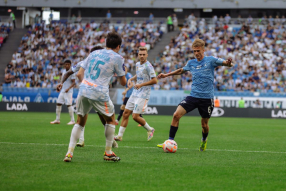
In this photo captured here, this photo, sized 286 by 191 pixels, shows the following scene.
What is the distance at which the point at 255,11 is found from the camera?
4900cm

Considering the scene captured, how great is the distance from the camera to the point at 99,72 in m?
7.06

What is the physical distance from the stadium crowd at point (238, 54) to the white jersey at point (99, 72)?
26700mm

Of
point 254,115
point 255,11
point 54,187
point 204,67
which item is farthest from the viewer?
point 255,11

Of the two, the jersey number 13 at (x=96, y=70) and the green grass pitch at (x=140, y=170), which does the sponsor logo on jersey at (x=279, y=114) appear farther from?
the jersey number 13 at (x=96, y=70)

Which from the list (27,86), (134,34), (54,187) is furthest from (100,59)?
(134,34)

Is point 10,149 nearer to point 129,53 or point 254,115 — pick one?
point 254,115

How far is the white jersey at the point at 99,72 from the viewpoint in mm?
7020

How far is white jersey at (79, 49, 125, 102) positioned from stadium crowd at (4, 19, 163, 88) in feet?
95.9

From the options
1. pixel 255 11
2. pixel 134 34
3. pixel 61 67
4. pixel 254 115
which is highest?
pixel 255 11

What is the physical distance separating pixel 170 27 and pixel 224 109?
16811 mm

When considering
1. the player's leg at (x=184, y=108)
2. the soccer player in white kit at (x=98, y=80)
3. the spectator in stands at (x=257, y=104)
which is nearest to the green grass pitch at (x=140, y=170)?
the player's leg at (x=184, y=108)

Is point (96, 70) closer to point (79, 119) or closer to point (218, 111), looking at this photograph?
point (79, 119)

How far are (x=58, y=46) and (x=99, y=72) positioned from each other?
37.0m

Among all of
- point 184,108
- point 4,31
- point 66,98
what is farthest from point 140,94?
point 4,31
